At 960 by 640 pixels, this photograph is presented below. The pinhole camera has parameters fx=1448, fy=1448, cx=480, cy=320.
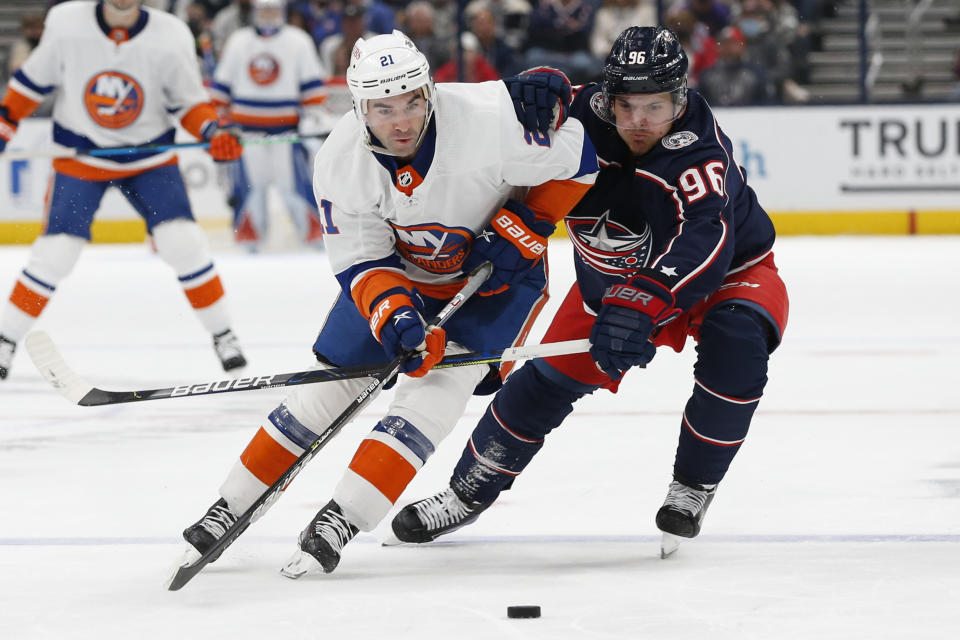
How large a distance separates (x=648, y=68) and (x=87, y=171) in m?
2.53

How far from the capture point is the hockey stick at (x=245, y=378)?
90.1 inches

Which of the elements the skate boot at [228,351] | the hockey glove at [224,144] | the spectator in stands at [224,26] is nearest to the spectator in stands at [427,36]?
the spectator in stands at [224,26]

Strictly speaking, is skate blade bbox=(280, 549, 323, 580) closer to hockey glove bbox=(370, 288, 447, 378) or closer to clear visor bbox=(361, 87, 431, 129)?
hockey glove bbox=(370, 288, 447, 378)

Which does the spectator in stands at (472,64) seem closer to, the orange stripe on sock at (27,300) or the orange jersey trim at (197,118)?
the orange jersey trim at (197,118)

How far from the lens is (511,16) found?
349 inches

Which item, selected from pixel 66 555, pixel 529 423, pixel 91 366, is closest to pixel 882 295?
pixel 91 366

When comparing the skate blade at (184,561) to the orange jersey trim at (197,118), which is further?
the orange jersey trim at (197,118)

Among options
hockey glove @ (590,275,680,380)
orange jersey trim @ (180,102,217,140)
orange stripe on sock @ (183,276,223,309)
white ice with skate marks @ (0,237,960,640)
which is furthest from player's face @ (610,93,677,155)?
orange jersey trim @ (180,102,217,140)

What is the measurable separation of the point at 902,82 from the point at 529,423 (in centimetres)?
638

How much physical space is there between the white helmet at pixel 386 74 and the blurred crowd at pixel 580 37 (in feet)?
19.6

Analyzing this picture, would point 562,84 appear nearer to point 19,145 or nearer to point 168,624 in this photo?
point 168,624

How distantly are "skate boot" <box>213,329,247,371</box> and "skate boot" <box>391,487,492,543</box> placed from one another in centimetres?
191

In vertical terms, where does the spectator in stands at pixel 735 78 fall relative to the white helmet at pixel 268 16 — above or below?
→ below

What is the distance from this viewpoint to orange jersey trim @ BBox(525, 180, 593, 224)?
7.73 feet
